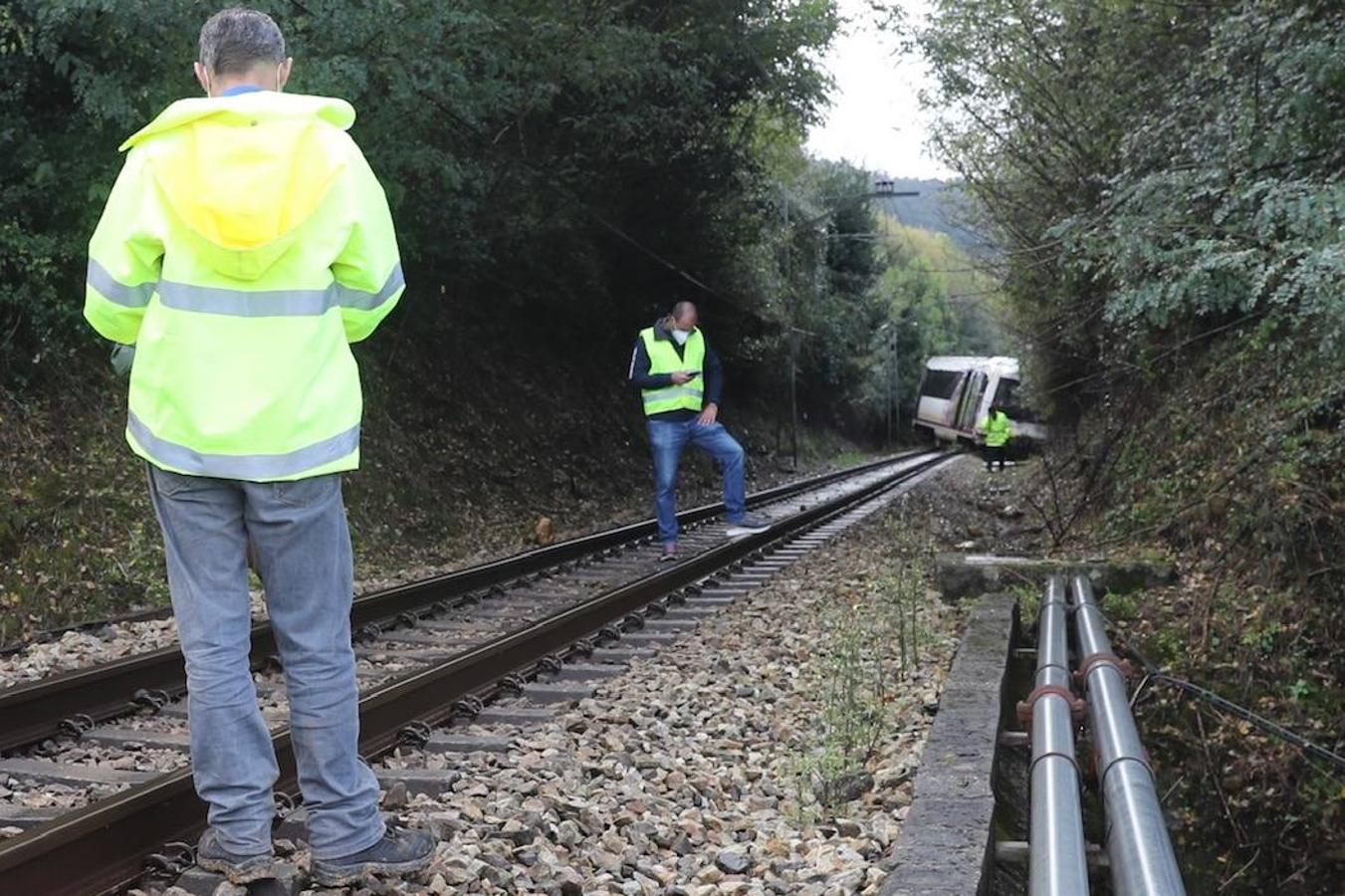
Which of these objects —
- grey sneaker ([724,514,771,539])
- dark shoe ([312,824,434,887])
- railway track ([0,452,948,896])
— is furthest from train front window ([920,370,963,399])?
dark shoe ([312,824,434,887])

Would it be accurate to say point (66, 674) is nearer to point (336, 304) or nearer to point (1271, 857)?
point (336, 304)

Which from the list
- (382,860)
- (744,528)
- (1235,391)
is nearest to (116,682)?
(382,860)

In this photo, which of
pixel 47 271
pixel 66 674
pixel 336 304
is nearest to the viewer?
pixel 336 304

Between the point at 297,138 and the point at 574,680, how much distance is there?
3.67m

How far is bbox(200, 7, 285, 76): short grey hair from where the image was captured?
312 centimetres

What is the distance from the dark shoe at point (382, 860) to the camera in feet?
10.4

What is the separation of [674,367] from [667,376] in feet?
0.40

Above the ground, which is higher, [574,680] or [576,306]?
[576,306]

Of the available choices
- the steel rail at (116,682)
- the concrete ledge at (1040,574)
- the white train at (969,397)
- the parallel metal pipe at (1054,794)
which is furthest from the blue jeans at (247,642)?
the white train at (969,397)

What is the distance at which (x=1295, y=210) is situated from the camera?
622cm

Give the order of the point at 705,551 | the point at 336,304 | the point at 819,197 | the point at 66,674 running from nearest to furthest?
the point at 336,304 → the point at 66,674 → the point at 705,551 → the point at 819,197

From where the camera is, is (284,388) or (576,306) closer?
(284,388)

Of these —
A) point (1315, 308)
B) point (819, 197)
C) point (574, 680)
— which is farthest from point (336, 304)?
point (819, 197)

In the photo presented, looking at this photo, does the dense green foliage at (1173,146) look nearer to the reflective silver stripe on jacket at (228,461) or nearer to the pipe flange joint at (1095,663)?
the pipe flange joint at (1095,663)
